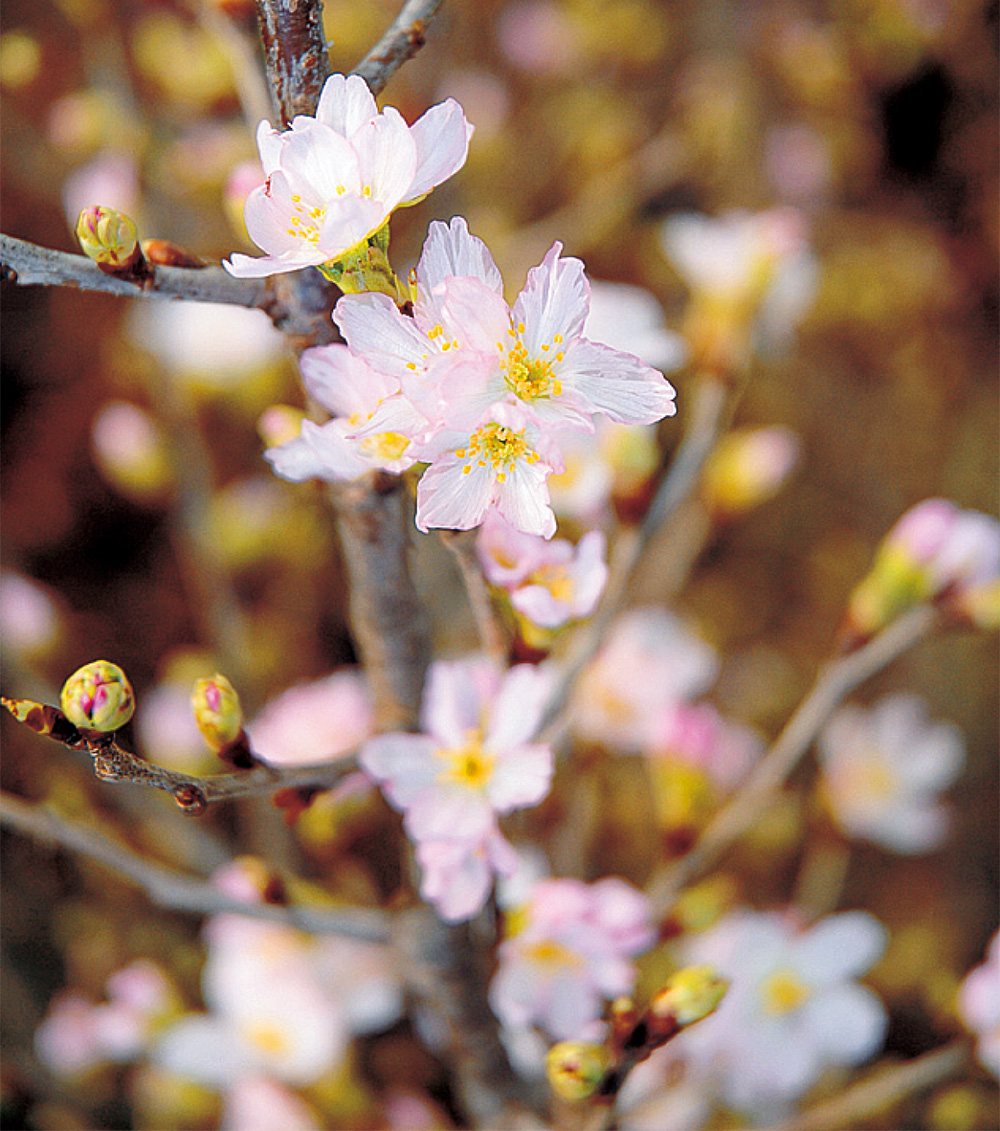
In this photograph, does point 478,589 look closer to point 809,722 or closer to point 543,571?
point 543,571

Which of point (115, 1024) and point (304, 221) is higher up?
point (304, 221)

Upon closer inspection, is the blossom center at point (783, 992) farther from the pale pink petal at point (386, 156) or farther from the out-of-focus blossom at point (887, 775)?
the pale pink petal at point (386, 156)

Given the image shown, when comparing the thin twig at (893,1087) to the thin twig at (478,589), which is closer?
the thin twig at (478,589)

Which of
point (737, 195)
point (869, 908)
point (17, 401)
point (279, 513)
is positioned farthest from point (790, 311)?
point (17, 401)

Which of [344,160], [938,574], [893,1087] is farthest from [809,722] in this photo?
[344,160]

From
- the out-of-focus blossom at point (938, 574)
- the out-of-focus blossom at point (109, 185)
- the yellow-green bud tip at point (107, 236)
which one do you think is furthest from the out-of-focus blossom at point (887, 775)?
the out-of-focus blossom at point (109, 185)

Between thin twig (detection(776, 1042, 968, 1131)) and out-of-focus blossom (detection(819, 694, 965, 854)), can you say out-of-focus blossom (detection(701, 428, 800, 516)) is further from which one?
thin twig (detection(776, 1042, 968, 1131))

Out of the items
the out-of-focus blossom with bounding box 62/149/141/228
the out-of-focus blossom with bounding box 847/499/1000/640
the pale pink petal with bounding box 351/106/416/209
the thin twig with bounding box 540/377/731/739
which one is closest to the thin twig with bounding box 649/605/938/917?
the out-of-focus blossom with bounding box 847/499/1000/640
